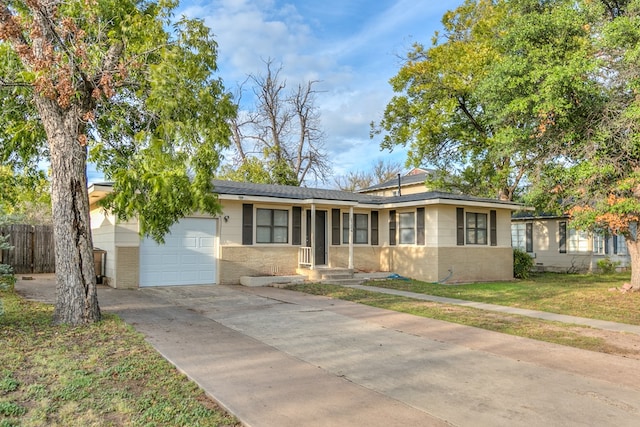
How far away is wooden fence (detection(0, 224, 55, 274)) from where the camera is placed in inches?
638

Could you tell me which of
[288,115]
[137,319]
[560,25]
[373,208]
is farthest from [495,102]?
[288,115]

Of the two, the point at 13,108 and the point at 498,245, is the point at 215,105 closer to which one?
the point at 13,108

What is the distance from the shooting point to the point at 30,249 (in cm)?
1647

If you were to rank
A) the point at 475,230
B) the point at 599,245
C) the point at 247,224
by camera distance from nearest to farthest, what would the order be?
the point at 247,224 < the point at 475,230 < the point at 599,245

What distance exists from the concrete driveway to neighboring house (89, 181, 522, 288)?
4.60 meters

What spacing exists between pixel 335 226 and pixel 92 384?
1244 cm

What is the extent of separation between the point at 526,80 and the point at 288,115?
67.2 ft

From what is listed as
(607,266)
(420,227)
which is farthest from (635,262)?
(607,266)

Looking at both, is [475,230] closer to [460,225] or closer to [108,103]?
[460,225]

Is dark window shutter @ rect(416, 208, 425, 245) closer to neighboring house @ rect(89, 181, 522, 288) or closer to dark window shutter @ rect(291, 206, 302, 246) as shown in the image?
→ neighboring house @ rect(89, 181, 522, 288)

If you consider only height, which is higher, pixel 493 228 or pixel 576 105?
pixel 576 105

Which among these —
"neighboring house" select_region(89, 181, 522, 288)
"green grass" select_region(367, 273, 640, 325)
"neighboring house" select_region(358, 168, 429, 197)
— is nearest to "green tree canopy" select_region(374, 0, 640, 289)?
"green grass" select_region(367, 273, 640, 325)

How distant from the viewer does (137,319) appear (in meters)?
8.03

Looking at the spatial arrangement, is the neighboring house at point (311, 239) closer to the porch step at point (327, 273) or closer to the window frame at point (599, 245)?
the porch step at point (327, 273)
